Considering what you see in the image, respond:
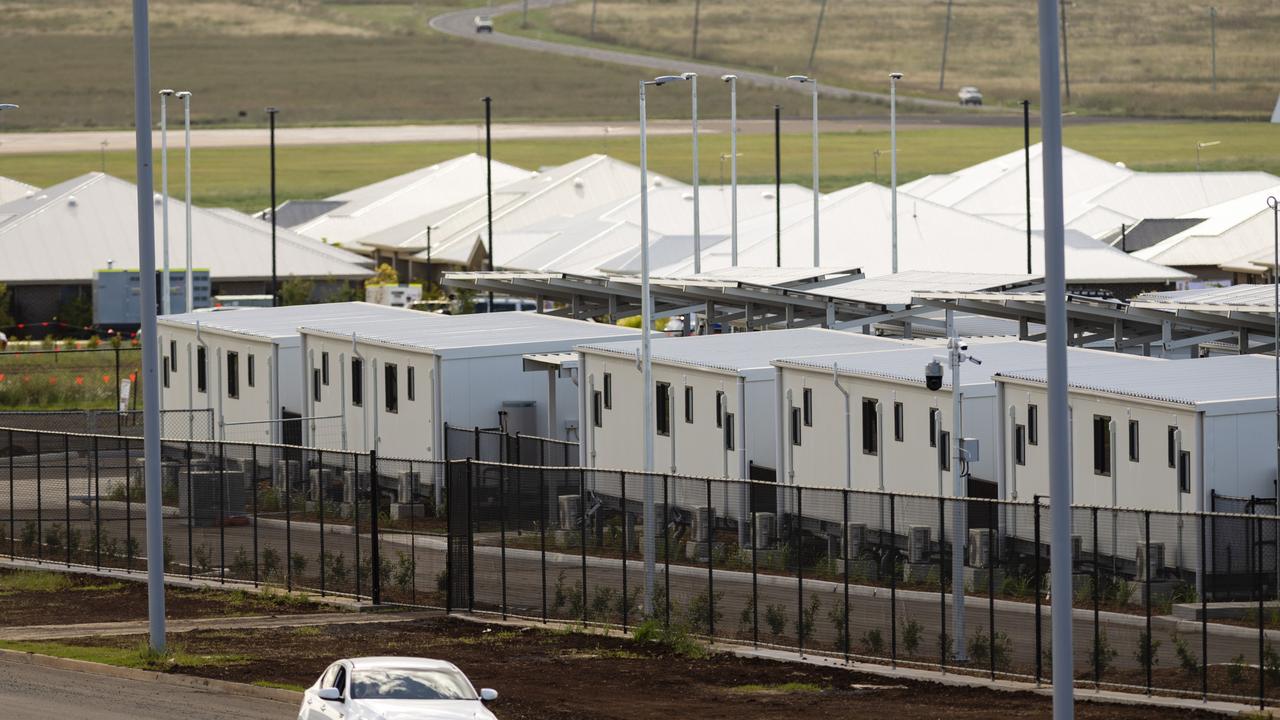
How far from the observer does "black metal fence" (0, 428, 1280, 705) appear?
1008 inches

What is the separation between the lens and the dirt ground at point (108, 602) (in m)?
34.4

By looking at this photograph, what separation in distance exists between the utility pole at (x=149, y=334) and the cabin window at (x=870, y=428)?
14394 mm

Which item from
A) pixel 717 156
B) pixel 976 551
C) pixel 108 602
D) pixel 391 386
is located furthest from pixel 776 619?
pixel 717 156

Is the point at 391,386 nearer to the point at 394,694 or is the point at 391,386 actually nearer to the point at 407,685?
the point at 407,685

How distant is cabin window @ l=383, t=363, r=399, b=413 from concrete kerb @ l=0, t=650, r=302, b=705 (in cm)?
Answer: 1953

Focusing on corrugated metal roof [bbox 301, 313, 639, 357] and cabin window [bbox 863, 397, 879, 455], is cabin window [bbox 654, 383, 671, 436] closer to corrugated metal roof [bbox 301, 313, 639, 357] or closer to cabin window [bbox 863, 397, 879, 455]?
corrugated metal roof [bbox 301, 313, 639, 357]

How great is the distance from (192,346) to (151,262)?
29.9 metres

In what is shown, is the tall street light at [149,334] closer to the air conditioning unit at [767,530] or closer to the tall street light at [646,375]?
the tall street light at [646,375]

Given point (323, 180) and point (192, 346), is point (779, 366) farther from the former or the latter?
point (323, 180)

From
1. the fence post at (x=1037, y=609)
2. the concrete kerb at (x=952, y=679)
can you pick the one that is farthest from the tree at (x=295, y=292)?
the fence post at (x=1037, y=609)

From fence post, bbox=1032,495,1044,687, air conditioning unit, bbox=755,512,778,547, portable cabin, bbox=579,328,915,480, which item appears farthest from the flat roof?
fence post, bbox=1032,495,1044,687

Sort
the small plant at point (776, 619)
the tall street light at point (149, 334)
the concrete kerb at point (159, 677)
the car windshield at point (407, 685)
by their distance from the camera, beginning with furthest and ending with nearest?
the small plant at point (776, 619), the tall street light at point (149, 334), the concrete kerb at point (159, 677), the car windshield at point (407, 685)

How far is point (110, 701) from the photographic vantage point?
26453 millimetres

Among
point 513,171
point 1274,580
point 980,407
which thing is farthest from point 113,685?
point 513,171
